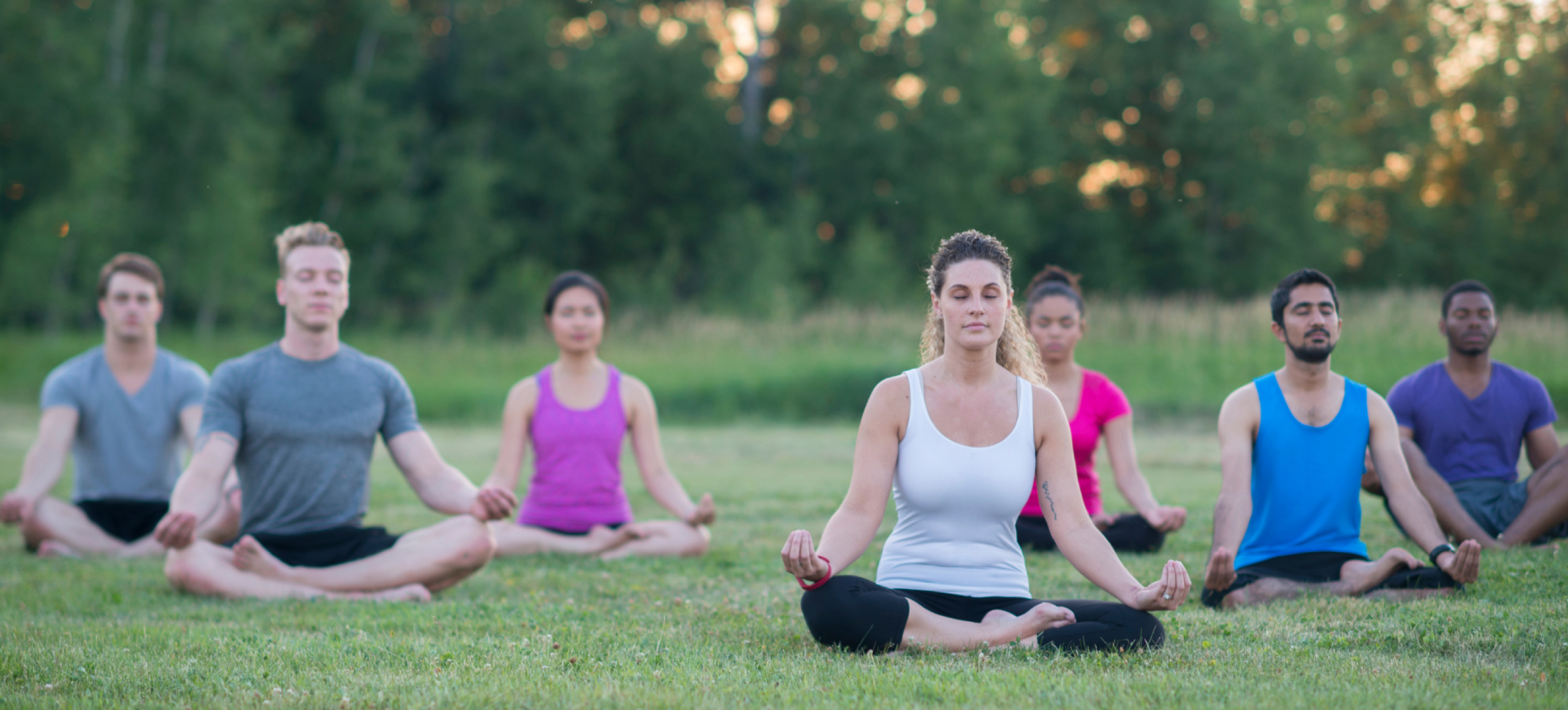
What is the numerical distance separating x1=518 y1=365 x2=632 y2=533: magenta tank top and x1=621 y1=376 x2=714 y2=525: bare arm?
3.3 inches

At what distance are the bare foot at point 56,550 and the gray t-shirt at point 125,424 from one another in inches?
14.6

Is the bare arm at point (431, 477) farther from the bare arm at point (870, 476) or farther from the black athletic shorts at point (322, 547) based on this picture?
the bare arm at point (870, 476)

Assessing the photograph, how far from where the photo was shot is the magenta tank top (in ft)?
25.7

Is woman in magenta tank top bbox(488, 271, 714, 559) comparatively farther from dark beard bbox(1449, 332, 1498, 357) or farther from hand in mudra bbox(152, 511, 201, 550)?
dark beard bbox(1449, 332, 1498, 357)

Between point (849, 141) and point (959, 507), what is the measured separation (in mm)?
34819

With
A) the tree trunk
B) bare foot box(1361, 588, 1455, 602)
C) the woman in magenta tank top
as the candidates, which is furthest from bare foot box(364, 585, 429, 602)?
the tree trunk

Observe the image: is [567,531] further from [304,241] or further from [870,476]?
[870,476]

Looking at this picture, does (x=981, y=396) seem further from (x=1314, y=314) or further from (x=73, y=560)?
(x=73, y=560)

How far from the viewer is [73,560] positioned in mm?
7750

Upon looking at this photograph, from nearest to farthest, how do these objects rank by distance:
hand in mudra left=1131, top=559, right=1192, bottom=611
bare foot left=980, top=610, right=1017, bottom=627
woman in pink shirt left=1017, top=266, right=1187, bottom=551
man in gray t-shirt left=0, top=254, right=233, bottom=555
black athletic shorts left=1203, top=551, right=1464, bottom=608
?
1. hand in mudra left=1131, top=559, right=1192, bottom=611
2. bare foot left=980, top=610, right=1017, bottom=627
3. black athletic shorts left=1203, top=551, right=1464, bottom=608
4. woman in pink shirt left=1017, top=266, right=1187, bottom=551
5. man in gray t-shirt left=0, top=254, right=233, bottom=555

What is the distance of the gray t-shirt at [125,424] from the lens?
26.9 feet

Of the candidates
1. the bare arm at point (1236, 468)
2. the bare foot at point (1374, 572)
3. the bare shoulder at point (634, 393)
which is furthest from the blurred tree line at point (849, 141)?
the bare foot at point (1374, 572)

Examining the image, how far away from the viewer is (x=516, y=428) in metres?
7.80

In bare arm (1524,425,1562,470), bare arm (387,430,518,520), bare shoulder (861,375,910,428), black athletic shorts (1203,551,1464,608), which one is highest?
bare shoulder (861,375,910,428)
